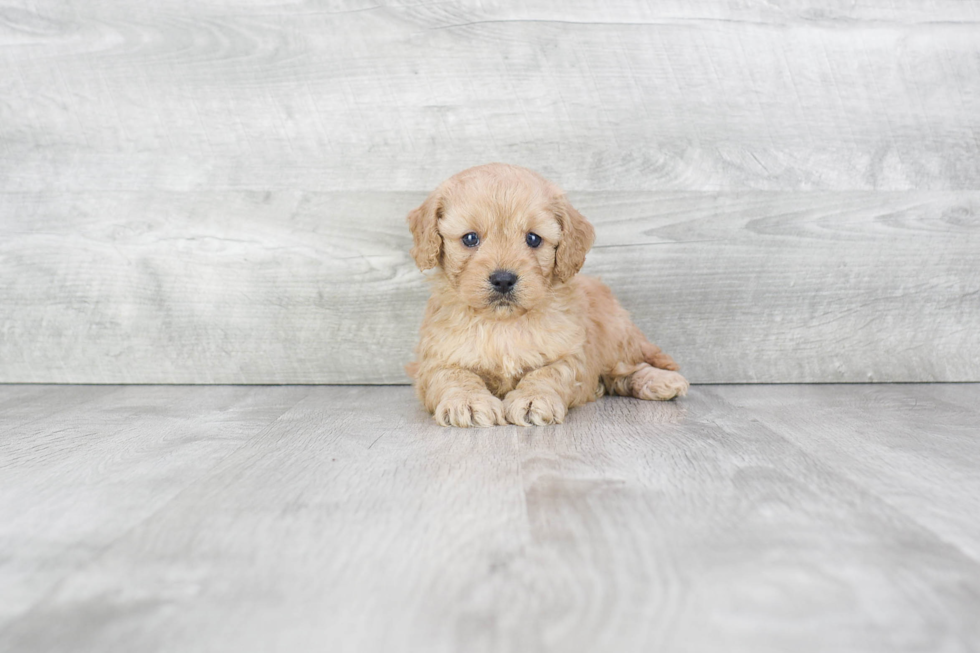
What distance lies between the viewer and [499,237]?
6.75 ft

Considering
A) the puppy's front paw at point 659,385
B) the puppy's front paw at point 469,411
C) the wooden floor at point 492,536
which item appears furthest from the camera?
the puppy's front paw at point 659,385

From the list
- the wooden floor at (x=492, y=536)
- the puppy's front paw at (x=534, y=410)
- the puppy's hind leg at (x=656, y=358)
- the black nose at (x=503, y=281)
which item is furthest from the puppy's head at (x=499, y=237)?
the puppy's hind leg at (x=656, y=358)

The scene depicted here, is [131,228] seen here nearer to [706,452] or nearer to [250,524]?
[250,524]

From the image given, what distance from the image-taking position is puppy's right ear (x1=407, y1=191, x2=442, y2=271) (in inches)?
83.0

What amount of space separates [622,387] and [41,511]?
66.8 inches

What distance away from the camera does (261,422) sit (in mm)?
2031

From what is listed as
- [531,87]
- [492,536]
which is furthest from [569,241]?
[492,536]

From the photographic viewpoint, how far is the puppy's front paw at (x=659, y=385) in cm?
236

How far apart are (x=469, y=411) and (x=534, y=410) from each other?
0.17 metres

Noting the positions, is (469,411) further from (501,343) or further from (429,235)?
(429,235)

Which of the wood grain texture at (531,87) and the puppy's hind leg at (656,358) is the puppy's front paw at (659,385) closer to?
the puppy's hind leg at (656,358)

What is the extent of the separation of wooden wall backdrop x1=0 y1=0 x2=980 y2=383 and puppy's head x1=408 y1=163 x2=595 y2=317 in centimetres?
57

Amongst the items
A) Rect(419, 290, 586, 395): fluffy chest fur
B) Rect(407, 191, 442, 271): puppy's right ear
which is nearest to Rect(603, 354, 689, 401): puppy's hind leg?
Rect(419, 290, 586, 395): fluffy chest fur

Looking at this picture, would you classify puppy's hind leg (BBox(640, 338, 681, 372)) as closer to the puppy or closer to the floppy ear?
the puppy
